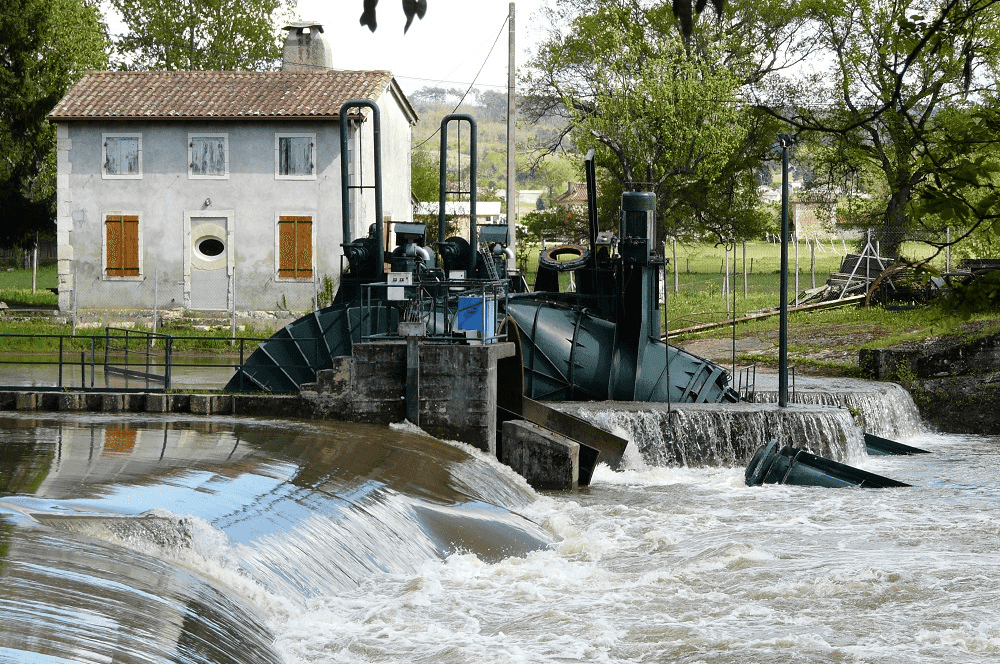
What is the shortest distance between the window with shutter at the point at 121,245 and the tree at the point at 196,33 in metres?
23.8

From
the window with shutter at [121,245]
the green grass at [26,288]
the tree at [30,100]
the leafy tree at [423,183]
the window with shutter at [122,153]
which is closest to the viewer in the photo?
the window with shutter at [121,245]

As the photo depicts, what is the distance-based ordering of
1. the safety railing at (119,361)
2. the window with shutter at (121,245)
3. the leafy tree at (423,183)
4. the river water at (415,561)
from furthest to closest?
the leafy tree at (423,183), the window with shutter at (121,245), the safety railing at (119,361), the river water at (415,561)

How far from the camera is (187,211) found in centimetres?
3747

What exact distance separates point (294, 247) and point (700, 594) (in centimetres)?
2619

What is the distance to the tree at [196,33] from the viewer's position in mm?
59344

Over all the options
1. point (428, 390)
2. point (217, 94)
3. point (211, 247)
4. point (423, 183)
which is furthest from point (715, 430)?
point (423, 183)

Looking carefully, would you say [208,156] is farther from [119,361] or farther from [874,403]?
[874,403]

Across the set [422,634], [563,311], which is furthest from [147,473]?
[563,311]

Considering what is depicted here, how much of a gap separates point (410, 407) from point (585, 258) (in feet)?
29.4

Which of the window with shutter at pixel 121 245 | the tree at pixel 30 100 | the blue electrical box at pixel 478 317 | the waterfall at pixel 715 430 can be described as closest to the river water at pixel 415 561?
the blue electrical box at pixel 478 317

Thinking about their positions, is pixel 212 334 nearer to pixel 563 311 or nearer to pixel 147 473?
pixel 563 311

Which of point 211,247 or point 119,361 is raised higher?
point 211,247

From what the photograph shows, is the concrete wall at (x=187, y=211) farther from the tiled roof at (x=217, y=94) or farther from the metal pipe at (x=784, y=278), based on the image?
the metal pipe at (x=784, y=278)

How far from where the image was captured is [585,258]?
26.5m
